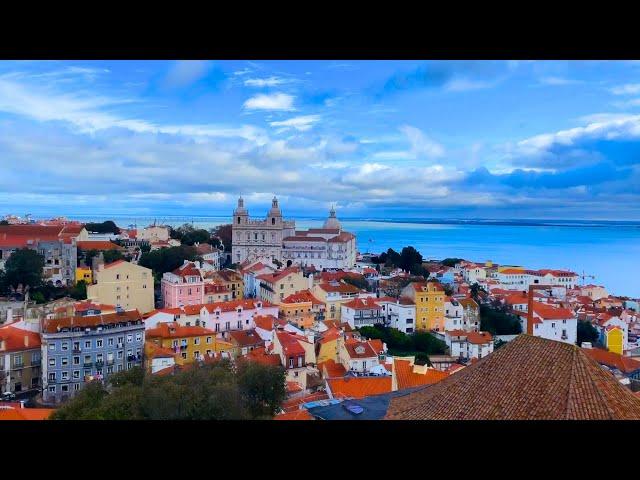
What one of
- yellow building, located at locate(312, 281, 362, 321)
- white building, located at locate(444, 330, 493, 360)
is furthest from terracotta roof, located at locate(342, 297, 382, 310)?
white building, located at locate(444, 330, 493, 360)

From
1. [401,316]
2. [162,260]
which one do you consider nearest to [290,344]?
[401,316]

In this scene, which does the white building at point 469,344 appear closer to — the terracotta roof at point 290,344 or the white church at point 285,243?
the terracotta roof at point 290,344

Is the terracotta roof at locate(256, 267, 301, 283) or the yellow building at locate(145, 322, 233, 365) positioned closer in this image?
the yellow building at locate(145, 322, 233, 365)

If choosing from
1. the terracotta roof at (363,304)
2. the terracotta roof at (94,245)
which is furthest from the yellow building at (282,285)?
the terracotta roof at (94,245)

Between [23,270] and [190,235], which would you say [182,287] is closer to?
[23,270]

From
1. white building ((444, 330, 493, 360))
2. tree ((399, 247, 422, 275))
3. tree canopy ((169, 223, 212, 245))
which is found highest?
tree canopy ((169, 223, 212, 245))

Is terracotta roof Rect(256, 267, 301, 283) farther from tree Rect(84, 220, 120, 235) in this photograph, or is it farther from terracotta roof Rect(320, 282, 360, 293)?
tree Rect(84, 220, 120, 235)

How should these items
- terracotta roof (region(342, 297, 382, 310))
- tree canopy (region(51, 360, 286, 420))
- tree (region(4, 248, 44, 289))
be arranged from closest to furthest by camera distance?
tree canopy (region(51, 360, 286, 420))
tree (region(4, 248, 44, 289))
terracotta roof (region(342, 297, 382, 310))
